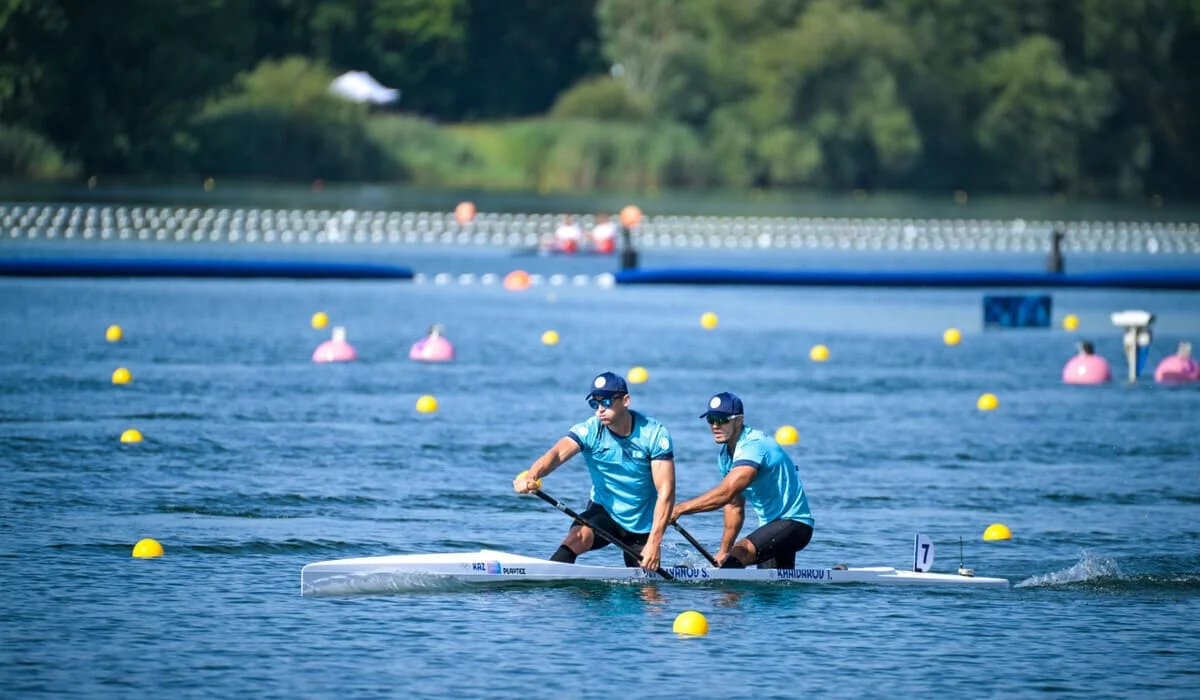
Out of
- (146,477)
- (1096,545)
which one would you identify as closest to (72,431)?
(146,477)

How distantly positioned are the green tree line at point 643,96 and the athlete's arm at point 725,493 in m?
72.5

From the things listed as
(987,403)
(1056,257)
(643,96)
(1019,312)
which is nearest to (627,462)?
(987,403)

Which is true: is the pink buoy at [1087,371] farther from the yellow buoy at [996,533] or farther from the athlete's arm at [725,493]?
the athlete's arm at [725,493]

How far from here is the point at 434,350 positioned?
34.0 metres

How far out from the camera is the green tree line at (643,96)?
288ft

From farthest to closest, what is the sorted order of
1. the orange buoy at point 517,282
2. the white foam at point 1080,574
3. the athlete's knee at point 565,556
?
the orange buoy at point 517,282 < the white foam at point 1080,574 < the athlete's knee at point 565,556

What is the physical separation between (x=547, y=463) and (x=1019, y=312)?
89.6 feet

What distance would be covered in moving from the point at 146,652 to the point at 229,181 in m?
81.0

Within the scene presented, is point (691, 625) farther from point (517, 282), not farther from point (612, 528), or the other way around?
point (517, 282)

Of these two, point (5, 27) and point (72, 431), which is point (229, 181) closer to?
point (5, 27)

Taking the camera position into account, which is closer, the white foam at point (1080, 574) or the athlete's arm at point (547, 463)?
the athlete's arm at point (547, 463)

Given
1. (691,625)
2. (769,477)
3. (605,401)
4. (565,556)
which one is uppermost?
(605,401)

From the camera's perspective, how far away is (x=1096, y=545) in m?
19.2

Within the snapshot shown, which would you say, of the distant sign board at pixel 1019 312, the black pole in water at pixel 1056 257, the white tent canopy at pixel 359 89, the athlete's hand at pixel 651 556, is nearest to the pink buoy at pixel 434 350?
the distant sign board at pixel 1019 312
